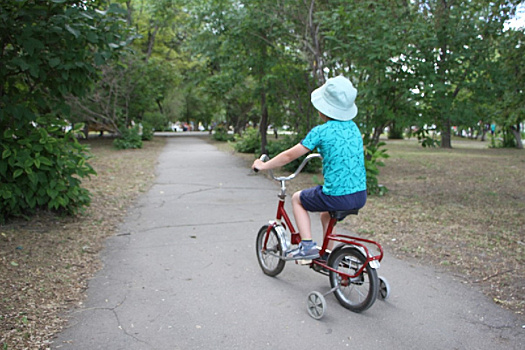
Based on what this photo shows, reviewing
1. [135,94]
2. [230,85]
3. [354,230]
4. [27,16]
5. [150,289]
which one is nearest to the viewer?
[150,289]

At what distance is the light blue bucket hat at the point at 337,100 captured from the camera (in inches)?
155

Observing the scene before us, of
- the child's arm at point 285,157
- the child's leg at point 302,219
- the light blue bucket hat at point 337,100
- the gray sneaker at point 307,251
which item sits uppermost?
the light blue bucket hat at point 337,100

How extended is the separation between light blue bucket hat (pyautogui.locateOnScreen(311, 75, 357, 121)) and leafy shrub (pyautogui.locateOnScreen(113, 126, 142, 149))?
20409mm

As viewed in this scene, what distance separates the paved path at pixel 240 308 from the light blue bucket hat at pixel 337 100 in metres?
1.62

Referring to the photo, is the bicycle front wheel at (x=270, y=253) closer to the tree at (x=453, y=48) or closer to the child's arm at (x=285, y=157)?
the child's arm at (x=285, y=157)

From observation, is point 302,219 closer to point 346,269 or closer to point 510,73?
point 346,269

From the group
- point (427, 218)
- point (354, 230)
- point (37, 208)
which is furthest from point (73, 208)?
point (427, 218)

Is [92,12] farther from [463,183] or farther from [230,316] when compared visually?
[463,183]

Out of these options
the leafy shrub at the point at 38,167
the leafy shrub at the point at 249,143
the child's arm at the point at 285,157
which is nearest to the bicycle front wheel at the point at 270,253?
the child's arm at the point at 285,157

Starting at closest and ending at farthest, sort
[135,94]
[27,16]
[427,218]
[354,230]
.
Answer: [27,16] → [354,230] → [427,218] → [135,94]

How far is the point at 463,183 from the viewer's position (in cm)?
1155

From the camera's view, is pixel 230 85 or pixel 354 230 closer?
pixel 354 230

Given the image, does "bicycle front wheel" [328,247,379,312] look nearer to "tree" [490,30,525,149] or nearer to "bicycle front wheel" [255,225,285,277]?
"bicycle front wheel" [255,225,285,277]

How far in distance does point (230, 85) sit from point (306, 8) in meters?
4.01
